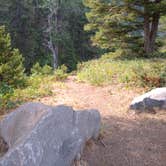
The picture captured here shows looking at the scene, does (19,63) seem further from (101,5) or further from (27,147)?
(101,5)

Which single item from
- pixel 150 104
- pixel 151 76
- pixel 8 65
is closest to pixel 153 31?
pixel 151 76

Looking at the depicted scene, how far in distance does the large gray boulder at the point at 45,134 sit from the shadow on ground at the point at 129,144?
234 millimetres

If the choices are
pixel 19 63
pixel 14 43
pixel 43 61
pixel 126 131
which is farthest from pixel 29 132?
pixel 43 61

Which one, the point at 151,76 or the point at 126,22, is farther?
the point at 126,22

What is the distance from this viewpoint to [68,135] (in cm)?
330

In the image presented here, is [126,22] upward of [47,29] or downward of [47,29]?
upward

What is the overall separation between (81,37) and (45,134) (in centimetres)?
2291

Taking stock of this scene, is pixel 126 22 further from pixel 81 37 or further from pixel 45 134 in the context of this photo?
pixel 81 37

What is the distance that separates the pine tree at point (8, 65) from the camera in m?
7.07

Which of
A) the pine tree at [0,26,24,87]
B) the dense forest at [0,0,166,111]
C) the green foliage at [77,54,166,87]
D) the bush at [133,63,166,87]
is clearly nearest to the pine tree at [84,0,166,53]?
the dense forest at [0,0,166,111]

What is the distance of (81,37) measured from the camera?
83.9ft

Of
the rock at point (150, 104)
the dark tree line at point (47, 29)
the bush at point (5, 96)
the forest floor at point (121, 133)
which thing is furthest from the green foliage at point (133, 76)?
the dark tree line at point (47, 29)

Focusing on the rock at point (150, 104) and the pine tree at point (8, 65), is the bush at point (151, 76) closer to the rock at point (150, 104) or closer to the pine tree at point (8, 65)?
the rock at point (150, 104)

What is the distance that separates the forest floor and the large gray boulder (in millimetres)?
258
